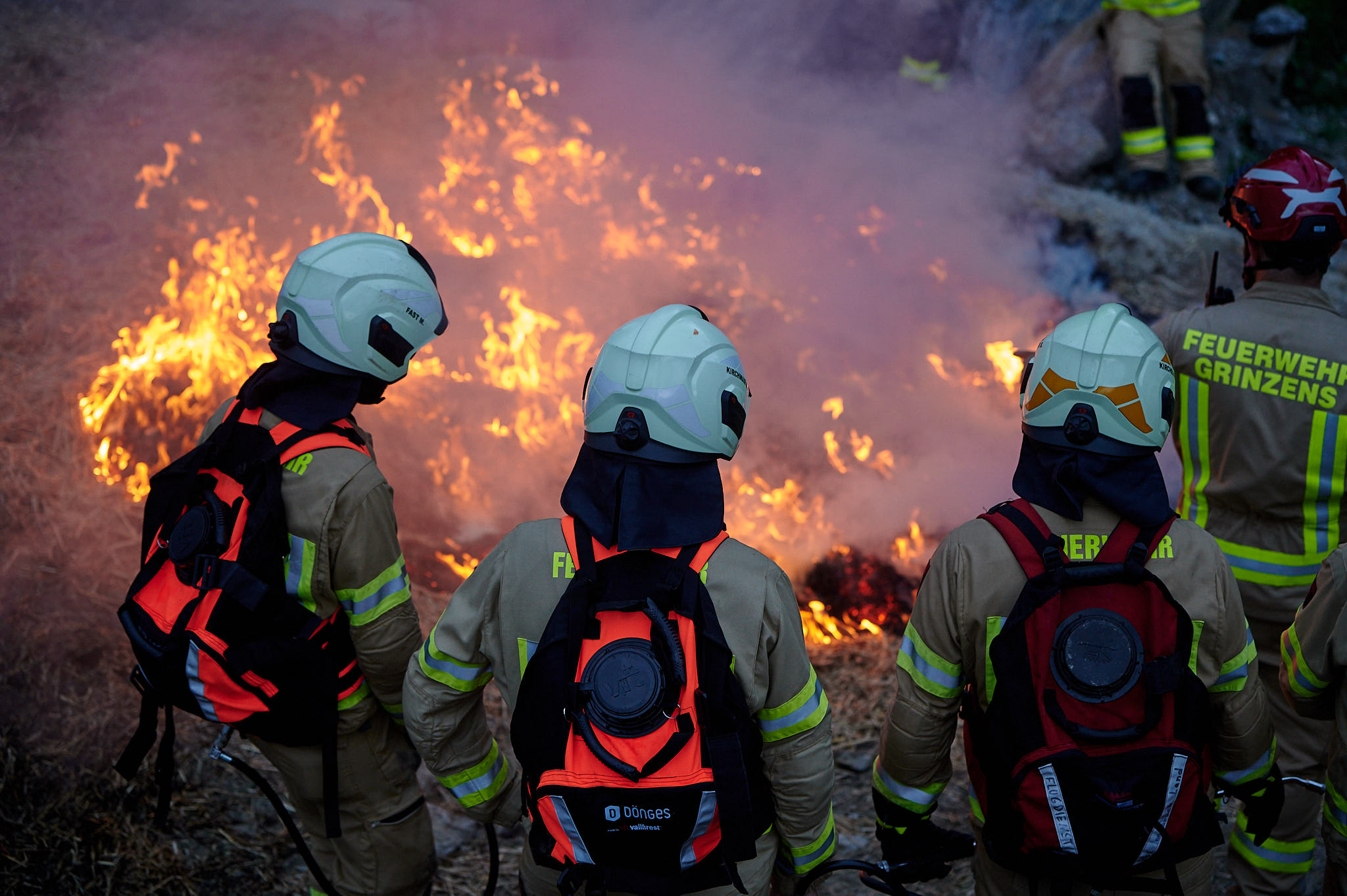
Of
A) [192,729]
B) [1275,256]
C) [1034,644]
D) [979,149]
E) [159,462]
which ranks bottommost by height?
[192,729]

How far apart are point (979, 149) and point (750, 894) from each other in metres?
6.58

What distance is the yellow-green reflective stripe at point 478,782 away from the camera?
2.76 meters

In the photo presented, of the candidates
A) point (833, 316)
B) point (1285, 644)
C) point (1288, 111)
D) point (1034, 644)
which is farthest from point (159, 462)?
point (1288, 111)

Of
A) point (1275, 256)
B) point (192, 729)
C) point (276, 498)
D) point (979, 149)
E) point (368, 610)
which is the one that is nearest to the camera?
point (276, 498)

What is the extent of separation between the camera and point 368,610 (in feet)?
9.59

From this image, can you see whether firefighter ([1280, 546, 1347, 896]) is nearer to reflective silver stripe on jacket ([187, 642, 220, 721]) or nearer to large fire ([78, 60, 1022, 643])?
large fire ([78, 60, 1022, 643])

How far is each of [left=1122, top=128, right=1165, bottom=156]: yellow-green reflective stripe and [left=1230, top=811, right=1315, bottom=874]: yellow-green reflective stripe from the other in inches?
215

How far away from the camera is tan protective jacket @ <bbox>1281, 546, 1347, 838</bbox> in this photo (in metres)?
2.53

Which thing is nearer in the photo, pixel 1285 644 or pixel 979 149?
pixel 1285 644

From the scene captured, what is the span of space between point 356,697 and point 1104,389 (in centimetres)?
234

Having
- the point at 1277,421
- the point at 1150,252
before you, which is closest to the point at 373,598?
the point at 1277,421

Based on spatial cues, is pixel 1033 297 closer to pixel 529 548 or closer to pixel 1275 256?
pixel 1275 256

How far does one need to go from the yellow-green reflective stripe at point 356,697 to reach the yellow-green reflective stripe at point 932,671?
5.41 ft

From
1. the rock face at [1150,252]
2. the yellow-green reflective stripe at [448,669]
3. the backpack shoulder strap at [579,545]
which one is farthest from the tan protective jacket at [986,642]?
the rock face at [1150,252]
